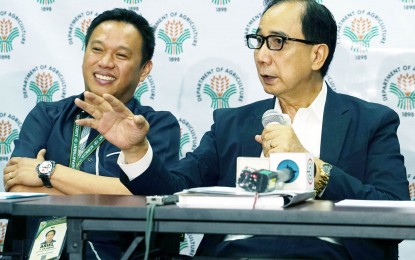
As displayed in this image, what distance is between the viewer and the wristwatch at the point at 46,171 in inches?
123

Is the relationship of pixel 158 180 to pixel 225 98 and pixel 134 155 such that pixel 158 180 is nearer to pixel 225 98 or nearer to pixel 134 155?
pixel 134 155

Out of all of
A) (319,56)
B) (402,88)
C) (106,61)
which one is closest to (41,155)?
(106,61)

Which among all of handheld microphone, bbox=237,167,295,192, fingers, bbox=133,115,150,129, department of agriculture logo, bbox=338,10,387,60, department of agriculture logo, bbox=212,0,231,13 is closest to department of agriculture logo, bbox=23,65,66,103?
department of agriculture logo, bbox=212,0,231,13

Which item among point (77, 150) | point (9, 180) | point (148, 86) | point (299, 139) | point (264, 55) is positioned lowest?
point (9, 180)

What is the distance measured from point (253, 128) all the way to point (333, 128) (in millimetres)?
322

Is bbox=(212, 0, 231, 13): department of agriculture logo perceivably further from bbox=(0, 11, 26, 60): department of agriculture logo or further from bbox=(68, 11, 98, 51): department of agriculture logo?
bbox=(0, 11, 26, 60): department of agriculture logo

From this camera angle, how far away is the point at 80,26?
406 centimetres

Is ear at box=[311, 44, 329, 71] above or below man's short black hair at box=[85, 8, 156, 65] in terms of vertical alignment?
below

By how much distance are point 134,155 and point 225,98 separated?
5.06 ft

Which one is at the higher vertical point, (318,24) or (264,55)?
(318,24)

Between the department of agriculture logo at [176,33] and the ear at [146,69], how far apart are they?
0.89 ft

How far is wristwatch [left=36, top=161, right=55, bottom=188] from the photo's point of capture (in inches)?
123

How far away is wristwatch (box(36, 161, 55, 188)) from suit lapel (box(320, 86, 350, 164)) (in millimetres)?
1129

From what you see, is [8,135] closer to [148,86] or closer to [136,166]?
[148,86]
